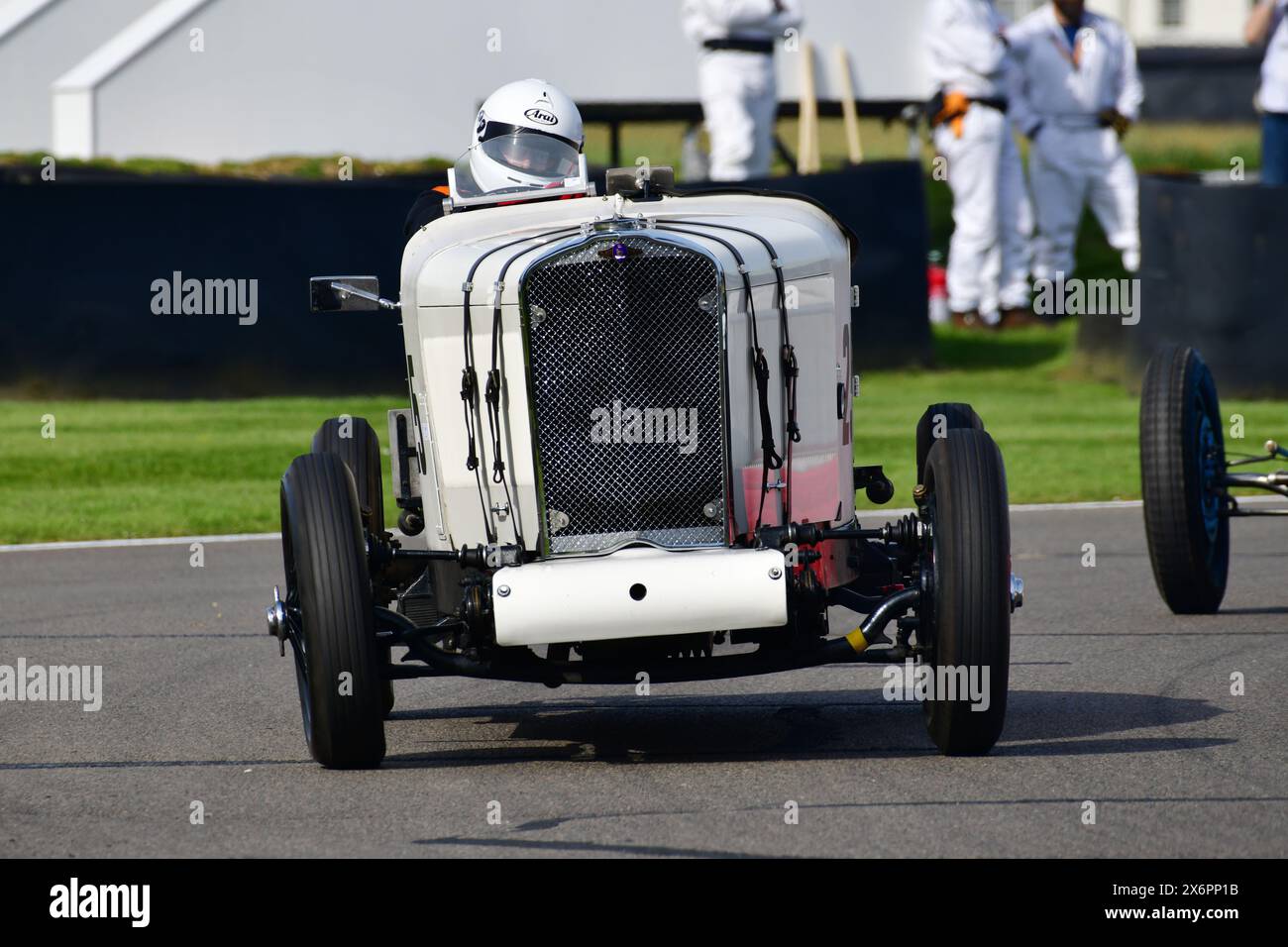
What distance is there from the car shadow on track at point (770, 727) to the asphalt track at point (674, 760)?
0.02 meters

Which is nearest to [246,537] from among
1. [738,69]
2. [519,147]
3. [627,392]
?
[519,147]

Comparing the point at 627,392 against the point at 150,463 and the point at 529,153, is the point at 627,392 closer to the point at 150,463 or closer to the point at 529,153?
the point at 529,153

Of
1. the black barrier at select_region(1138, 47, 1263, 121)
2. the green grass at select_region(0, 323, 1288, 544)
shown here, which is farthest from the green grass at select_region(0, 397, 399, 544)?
the black barrier at select_region(1138, 47, 1263, 121)

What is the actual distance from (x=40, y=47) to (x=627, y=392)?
22.4 m

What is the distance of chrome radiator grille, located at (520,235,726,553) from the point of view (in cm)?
654

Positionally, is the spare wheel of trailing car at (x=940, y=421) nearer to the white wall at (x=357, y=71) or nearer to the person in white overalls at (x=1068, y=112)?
the person in white overalls at (x=1068, y=112)

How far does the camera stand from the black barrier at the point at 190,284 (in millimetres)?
17203

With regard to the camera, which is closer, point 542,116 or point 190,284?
point 542,116

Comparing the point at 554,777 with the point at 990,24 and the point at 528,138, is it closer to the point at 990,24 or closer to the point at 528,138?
the point at 528,138

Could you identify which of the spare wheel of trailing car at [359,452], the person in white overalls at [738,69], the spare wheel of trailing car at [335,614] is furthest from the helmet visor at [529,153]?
the person in white overalls at [738,69]

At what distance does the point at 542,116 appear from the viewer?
7.92m

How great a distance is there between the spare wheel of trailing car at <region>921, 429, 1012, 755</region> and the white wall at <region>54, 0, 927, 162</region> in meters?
18.8
